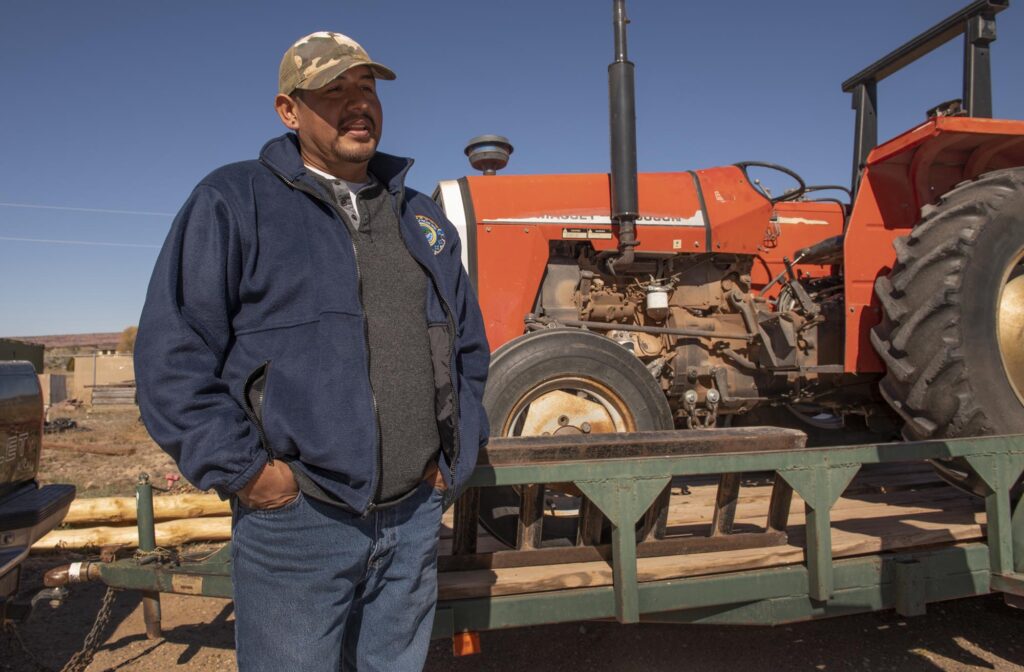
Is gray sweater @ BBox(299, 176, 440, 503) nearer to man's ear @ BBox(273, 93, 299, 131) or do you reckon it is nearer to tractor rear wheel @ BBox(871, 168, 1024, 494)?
man's ear @ BBox(273, 93, 299, 131)

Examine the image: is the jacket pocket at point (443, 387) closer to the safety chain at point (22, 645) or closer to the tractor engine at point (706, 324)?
the safety chain at point (22, 645)

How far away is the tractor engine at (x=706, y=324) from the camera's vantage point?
3967mm

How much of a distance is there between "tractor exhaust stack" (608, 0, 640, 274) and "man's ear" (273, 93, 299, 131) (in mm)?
2540

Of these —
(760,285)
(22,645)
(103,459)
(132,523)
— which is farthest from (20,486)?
(103,459)

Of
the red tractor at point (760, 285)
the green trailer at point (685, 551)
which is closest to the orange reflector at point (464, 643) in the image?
the green trailer at point (685, 551)

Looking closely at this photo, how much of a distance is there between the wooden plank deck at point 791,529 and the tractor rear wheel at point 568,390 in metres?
0.51

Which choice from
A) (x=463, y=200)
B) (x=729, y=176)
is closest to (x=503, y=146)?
(x=463, y=200)

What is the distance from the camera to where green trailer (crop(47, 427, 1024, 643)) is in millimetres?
2234

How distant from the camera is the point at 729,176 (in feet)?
14.5

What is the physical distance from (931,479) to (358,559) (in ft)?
11.4

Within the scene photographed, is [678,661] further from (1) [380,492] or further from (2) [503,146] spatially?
(2) [503,146]

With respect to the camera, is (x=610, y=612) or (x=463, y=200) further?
(x=463, y=200)

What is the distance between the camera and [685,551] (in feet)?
8.38

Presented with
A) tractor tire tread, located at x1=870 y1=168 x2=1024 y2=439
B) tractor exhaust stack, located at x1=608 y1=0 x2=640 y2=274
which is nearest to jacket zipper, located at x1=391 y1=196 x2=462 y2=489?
tractor tire tread, located at x1=870 y1=168 x2=1024 y2=439
